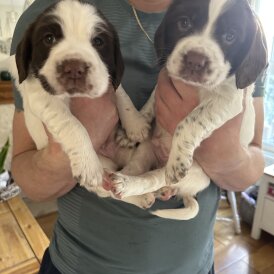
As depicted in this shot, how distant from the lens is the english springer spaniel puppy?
3.27 feet

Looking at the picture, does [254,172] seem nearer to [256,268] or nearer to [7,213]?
[7,213]

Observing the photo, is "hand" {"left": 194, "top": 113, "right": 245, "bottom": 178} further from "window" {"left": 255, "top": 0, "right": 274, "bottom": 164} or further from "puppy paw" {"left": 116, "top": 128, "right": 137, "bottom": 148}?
"window" {"left": 255, "top": 0, "right": 274, "bottom": 164}

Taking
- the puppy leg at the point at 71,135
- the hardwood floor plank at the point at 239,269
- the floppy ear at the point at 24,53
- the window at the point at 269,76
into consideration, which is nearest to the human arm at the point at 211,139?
the puppy leg at the point at 71,135

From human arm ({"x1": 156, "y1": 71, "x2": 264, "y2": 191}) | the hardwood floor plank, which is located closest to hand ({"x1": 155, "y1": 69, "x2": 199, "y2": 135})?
human arm ({"x1": 156, "y1": 71, "x2": 264, "y2": 191})

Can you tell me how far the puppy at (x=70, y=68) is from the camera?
0.93m

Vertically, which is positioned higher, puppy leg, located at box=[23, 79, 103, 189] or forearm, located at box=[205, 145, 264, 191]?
puppy leg, located at box=[23, 79, 103, 189]

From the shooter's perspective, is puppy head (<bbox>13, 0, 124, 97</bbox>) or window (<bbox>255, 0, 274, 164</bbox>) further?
window (<bbox>255, 0, 274, 164</bbox>)

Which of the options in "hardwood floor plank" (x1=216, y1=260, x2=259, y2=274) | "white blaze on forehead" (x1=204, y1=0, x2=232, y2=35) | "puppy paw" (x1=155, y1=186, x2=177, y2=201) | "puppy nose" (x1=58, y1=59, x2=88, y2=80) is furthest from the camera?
"hardwood floor plank" (x1=216, y1=260, x2=259, y2=274)

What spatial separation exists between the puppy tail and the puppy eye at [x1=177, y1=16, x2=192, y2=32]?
55 cm

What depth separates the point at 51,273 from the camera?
3.93ft

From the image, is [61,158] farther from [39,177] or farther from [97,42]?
[97,42]

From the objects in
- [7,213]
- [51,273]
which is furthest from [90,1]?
[7,213]

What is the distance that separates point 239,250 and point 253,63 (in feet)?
8.12

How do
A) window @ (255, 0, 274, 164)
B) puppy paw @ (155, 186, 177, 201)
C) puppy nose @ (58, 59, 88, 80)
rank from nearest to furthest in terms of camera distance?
puppy nose @ (58, 59, 88, 80) → puppy paw @ (155, 186, 177, 201) → window @ (255, 0, 274, 164)
